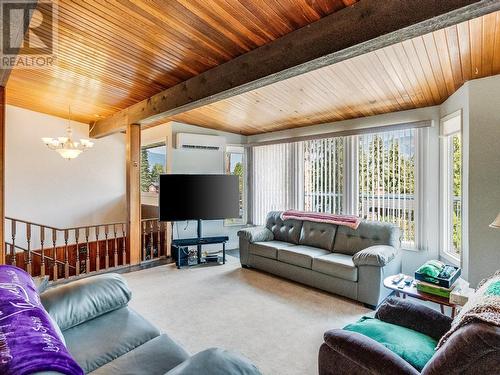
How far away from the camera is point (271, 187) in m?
5.91

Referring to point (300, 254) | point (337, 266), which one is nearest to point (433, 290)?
point (337, 266)

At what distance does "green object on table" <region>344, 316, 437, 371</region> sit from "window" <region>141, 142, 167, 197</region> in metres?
5.33

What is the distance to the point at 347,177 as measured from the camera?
464 centimetres

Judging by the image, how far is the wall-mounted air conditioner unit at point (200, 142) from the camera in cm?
538

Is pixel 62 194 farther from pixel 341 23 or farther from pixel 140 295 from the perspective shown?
pixel 341 23

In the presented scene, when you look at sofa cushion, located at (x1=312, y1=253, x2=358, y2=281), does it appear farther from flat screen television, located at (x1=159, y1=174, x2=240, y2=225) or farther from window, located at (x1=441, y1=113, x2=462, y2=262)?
flat screen television, located at (x1=159, y1=174, x2=240, y2=225)

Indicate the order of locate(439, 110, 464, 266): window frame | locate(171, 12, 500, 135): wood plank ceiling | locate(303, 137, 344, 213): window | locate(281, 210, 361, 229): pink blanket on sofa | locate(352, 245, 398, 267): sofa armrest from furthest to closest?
locate(303, 137, 344, 213): window → locate(281, 210, 361, 229): pink blanket on sofa → locate(439, 110, 464, 266): window frame → locate(352, 245, 398, 267): sofa armrest → locate(171, 12, 500, 135): wood plank ceiling

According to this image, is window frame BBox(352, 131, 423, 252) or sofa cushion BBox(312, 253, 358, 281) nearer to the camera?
sofa cushion BBox(312, 253, 358, 281)

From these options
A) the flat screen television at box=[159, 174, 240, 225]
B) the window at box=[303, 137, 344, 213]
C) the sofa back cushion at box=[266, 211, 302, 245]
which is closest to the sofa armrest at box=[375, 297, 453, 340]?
the sofa back cushion at box=[266, 211, 302, 245]

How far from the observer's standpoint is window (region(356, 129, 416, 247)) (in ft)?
13.3

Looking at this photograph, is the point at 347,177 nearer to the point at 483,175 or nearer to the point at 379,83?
the point at 379,83

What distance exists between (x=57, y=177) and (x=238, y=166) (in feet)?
12.7

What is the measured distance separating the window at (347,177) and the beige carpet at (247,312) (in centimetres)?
163

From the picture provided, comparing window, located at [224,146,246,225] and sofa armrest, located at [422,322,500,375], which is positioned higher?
window, located at [224,146,246,225]
